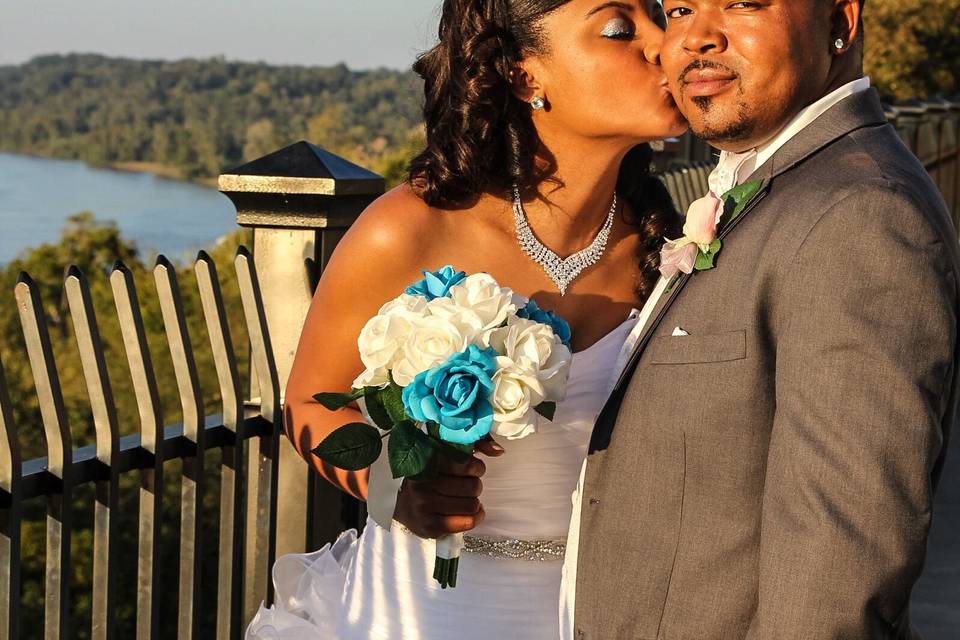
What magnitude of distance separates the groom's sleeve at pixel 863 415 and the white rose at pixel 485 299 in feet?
2.27

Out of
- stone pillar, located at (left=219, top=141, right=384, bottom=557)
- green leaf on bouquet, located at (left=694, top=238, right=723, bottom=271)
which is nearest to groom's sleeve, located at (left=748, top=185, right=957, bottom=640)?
green leaf on bouquet, located at (left=694, top=238, right=723, bottom=271)

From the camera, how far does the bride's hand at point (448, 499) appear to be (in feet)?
8.45

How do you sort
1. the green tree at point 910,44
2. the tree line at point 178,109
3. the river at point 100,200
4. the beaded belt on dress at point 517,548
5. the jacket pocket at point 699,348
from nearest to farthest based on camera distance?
the jacket pocket at point 699,348 < the beaded belt on dress at point 517,548 < the green tree at point 910,44 < the tree line at point 178,109 < the river at point 100,200

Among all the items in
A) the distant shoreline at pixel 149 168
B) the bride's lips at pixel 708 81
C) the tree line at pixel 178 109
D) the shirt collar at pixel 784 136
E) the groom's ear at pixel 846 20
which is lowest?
the distant shoreline at pixel 149 168

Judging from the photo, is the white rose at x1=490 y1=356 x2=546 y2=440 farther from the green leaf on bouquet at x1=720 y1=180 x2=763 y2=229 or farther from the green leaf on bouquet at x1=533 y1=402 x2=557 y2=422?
the green leaf on bouquet at x1=720 y1=180 x2=763 y2=229

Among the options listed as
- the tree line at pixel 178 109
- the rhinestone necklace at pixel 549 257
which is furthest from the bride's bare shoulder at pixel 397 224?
the tree line at pixel 178 109

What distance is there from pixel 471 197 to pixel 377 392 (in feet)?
3.13

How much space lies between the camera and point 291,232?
4.05 meters

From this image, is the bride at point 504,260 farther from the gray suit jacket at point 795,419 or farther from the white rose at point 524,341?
the gray suit jacket at point 795,419

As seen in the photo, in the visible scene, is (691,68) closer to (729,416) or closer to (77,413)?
(729,416)

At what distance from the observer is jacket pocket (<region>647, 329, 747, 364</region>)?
6.75 feet

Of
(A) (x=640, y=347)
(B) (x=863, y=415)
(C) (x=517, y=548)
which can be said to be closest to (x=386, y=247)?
(C) (x=517, y=548)

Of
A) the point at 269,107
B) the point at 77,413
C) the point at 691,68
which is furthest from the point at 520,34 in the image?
the point at 269,107

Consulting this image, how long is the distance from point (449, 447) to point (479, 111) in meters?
1.18
